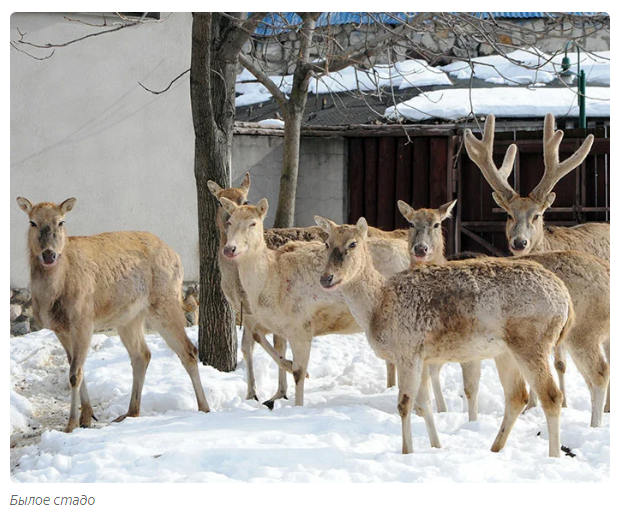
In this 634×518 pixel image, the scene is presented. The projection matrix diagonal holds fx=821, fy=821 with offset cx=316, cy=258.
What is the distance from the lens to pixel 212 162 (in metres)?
8.38

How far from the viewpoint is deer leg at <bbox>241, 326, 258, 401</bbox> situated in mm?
7913

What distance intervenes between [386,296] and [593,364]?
1.84 metres

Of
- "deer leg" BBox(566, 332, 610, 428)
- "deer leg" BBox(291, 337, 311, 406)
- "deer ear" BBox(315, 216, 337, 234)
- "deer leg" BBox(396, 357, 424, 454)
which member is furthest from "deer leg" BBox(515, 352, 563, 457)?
"deer leg" BBox(291, 337, 311, 406)

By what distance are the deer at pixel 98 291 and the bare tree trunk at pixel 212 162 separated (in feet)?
3.08

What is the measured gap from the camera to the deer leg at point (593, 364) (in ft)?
21.0

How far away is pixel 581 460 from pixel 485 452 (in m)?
0.67

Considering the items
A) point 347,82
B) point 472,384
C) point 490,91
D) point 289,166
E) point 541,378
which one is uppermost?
point 347,82

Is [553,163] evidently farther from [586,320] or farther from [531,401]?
[531,401]

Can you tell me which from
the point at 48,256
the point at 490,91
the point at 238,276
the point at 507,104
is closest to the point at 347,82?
the point at 490,91

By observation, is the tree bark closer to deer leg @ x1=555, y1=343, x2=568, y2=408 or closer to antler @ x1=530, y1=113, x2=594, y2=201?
antler @ x1=530, y1=113, x2=594, y2=201

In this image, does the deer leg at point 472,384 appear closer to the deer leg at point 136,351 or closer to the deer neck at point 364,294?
the deer neck at point 364,294

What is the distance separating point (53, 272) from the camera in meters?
6.75

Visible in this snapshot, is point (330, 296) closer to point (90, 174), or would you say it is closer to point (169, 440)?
point (169, 440)

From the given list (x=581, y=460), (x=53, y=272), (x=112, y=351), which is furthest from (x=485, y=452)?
(x=112, y=351)
